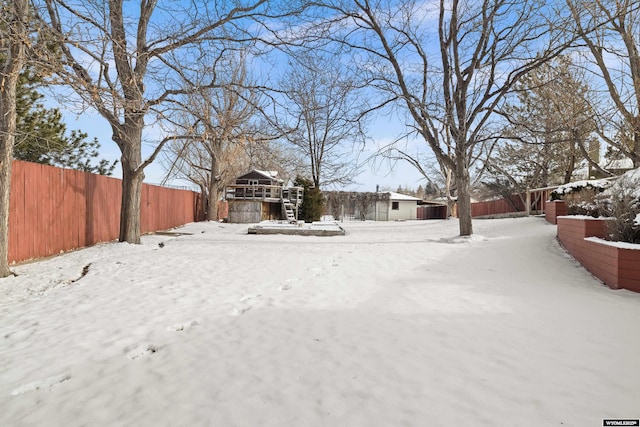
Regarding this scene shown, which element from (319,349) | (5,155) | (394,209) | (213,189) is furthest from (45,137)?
(394,209)

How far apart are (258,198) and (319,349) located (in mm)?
17412

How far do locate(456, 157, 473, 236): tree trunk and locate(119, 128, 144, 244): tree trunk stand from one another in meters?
8.86

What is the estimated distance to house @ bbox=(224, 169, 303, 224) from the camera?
1970 cm

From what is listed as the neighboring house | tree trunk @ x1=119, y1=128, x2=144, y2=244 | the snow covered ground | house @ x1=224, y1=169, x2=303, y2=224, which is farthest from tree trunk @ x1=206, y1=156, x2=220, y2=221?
the neighboring house

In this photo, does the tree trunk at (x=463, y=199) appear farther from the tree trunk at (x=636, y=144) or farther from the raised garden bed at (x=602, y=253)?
the tree trunk at (x=636, y=144)

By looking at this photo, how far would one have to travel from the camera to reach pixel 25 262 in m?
6.67

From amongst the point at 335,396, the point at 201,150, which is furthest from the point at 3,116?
the point at 201,150

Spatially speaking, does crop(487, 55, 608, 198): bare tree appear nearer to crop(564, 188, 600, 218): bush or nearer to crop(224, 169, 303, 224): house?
crop(564, 188, 600, 218): bush

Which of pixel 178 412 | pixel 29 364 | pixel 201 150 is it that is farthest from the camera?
pixel 201 150

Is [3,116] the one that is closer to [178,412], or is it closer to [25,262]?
[25,262]

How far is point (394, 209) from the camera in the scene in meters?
31.9

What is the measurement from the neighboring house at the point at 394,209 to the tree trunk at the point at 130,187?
23424mm

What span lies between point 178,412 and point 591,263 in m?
5.87

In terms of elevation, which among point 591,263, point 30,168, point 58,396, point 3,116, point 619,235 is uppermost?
point 3,116
